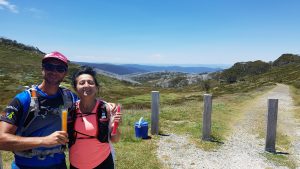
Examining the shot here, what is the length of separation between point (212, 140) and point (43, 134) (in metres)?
10.7

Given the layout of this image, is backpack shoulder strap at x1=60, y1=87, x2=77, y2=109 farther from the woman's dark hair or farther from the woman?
the woman's dark hair

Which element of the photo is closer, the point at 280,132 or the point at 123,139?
the point at 123,139

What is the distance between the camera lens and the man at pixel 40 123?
12.0 ft

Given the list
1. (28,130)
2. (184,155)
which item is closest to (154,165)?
(184,155)

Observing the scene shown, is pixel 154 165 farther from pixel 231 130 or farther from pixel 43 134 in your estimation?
pixel 231 130

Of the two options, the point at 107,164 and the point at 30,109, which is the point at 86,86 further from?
the point at 107,164

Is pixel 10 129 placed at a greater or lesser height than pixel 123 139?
greater

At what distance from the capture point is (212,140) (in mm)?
13664

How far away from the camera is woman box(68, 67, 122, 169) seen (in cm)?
429

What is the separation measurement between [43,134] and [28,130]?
0.19 meters

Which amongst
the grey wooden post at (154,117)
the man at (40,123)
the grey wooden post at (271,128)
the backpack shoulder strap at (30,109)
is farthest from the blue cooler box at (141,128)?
the backpack shoulder strap at (30,109)

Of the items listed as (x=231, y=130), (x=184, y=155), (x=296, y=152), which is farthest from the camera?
(x=231, y=130)

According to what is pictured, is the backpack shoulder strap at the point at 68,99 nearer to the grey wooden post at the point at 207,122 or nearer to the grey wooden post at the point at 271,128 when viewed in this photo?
the grey wooden post at the point at 207,122

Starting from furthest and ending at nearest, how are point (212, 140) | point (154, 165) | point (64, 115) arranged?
1. point (212, 140)
2. point (154, 165)
3. point (64, 115)
